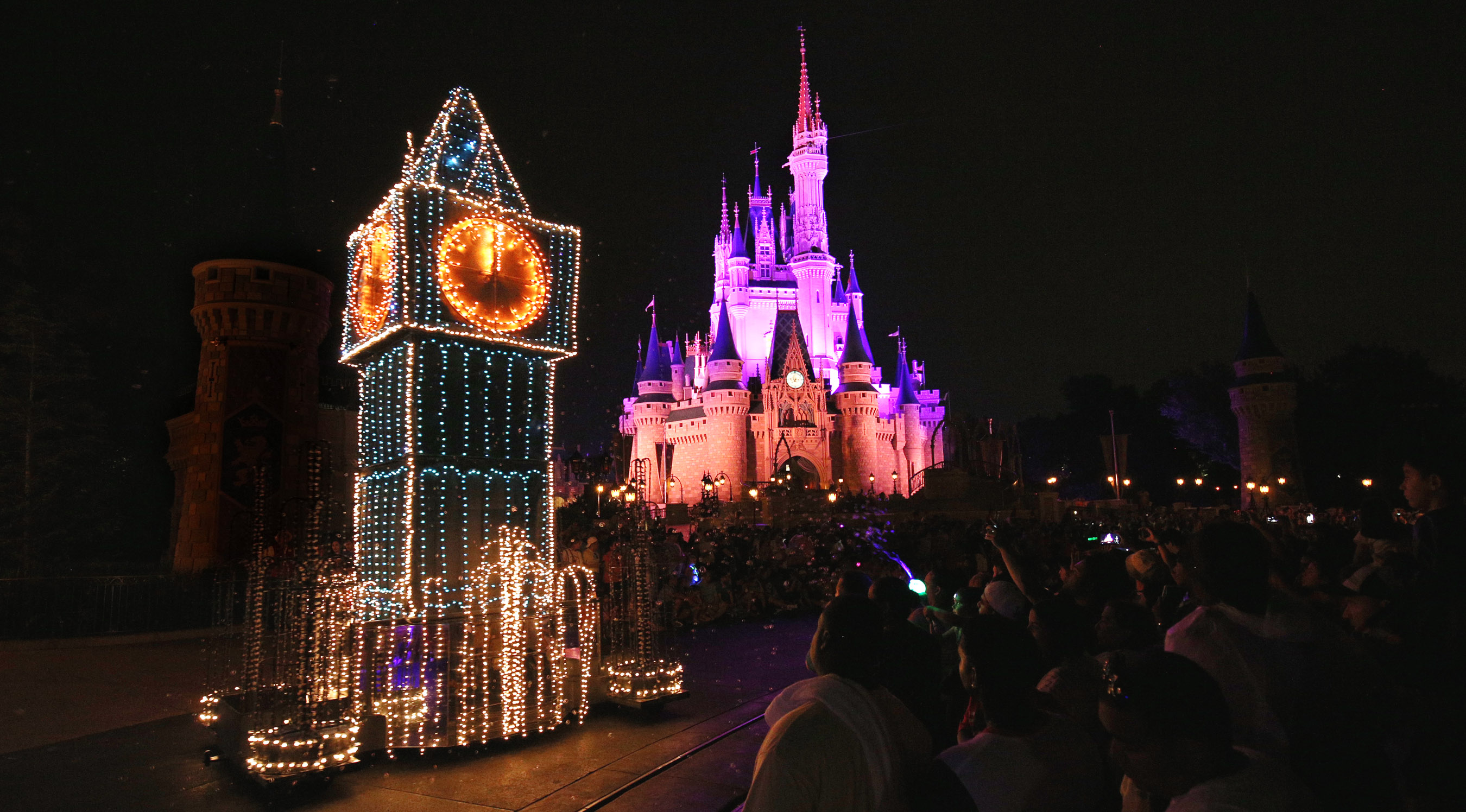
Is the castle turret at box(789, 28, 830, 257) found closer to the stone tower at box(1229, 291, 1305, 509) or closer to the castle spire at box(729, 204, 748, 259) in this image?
the castle spire at box(729, 204, 748, 259)

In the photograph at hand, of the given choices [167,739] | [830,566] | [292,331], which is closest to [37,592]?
[292,331]

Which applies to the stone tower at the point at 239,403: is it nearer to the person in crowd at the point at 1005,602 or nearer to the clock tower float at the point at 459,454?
the clock tower float at the point at 459,454

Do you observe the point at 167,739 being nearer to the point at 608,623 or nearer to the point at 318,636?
the point at 318,636

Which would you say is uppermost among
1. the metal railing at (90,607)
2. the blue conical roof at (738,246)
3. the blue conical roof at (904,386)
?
the blue conical roof at (738,246)

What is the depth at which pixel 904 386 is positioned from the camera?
54.7m

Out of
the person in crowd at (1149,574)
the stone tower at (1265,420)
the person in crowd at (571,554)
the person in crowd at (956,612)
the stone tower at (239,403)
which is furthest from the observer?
the stone tower at (1265,420)

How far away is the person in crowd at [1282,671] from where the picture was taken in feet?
8.51

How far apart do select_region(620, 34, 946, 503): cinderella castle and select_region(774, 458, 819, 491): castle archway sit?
96 mm

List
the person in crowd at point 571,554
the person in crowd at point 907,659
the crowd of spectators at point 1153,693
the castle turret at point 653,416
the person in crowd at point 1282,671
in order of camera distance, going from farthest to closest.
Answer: the castle turret at point 653,416 < the person in crowd at point 571,554 < the person in crowd at point 907,659 < the person in crowd at point 1282,671 < the crowd of spectators at point 1153,693

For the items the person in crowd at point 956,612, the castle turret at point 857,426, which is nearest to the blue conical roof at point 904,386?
the castle turret at point 857,426

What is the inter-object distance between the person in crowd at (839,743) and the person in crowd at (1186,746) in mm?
574

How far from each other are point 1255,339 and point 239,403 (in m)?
49.4

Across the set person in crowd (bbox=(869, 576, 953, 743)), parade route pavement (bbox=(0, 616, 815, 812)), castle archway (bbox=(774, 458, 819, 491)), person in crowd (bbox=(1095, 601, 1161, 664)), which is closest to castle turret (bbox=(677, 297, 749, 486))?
castle archway (bbox=(774, 458, 819, 491))

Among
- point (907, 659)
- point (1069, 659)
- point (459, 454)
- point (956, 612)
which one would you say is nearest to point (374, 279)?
point (459, 454)
